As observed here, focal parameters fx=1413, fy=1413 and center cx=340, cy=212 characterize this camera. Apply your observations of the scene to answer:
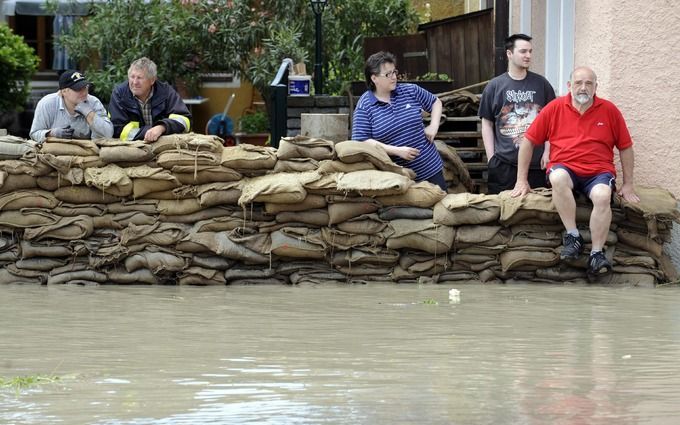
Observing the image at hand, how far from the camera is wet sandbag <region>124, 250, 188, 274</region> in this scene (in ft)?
32.8

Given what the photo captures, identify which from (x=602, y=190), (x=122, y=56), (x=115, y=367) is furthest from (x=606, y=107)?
(x=122, y=56)

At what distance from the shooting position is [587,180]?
9.61m

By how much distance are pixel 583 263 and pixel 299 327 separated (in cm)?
280

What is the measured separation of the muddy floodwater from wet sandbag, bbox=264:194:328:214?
0.62 m

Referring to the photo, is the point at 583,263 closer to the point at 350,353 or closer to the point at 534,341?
the point at 534,341

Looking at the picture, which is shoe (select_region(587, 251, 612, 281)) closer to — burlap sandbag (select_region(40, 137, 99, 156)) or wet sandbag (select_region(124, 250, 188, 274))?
wet sandbag (select_region(124, 250, 188, 274))

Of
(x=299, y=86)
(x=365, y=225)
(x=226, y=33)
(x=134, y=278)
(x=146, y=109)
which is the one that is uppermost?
(x=226, y=33)

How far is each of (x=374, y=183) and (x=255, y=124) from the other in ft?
34.3

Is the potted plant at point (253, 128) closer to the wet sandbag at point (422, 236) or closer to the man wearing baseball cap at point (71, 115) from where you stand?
the man wearing baseball cap at point (71, 115)

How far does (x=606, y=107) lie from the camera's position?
970 cm

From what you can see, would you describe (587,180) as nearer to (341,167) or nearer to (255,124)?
(341,167)

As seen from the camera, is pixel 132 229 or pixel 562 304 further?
pixel 132 229

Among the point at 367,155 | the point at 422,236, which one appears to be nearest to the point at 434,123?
the point at 367,155

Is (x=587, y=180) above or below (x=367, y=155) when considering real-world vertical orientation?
below
